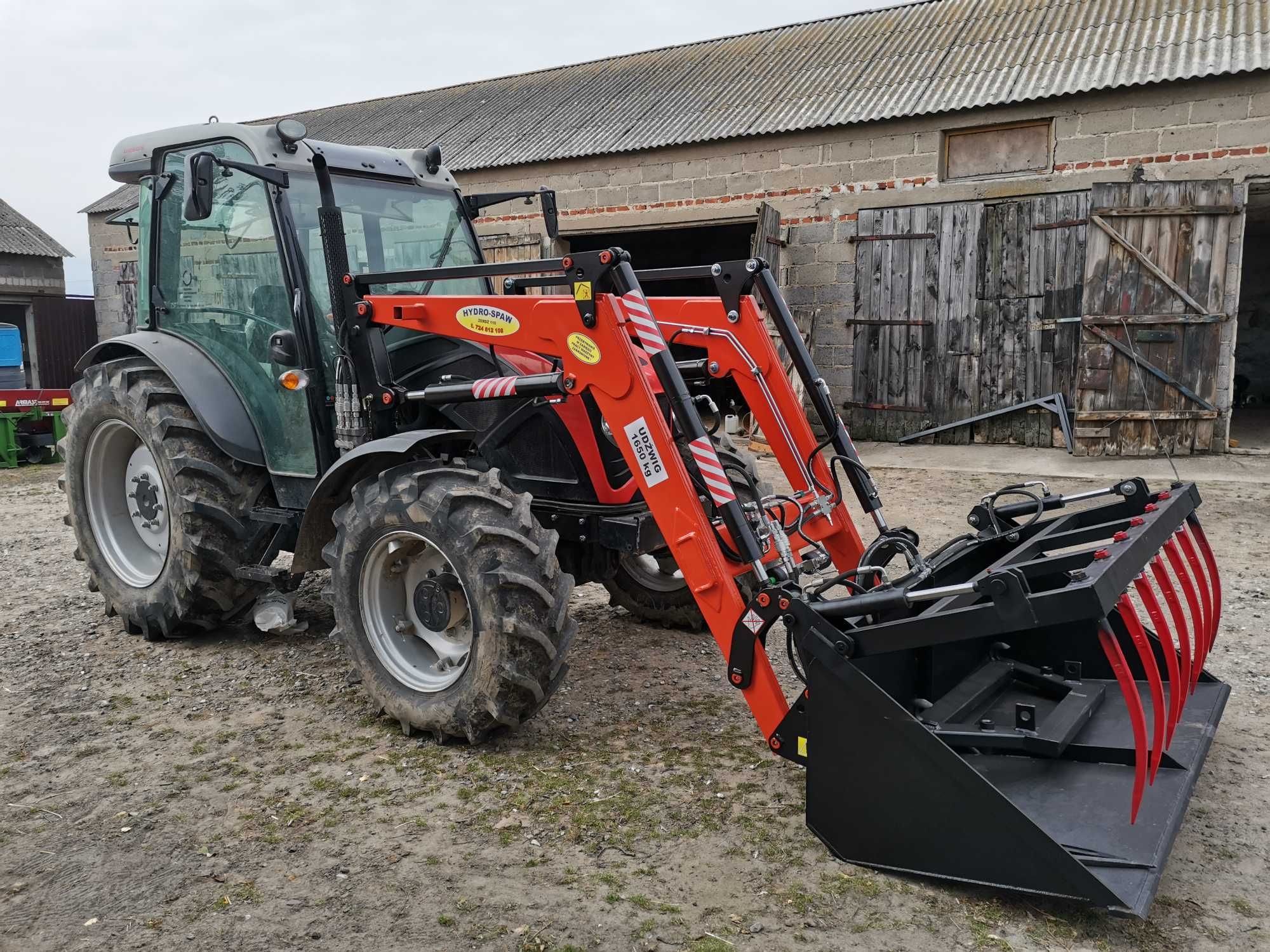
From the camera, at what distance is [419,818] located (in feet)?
10.5

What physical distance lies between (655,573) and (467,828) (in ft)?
6.88

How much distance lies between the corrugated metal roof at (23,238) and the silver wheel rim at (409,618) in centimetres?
2083

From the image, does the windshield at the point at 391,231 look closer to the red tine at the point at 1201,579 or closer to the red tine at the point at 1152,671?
the red tine at the point at 1152,671

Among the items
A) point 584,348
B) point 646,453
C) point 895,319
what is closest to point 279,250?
point 584,348

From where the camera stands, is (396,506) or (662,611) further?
(662,611)

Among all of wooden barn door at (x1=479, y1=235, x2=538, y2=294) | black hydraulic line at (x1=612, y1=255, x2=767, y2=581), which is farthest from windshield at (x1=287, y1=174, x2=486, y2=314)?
wooden barn door at (x1=479, y1=235, x2=538, y2=294)

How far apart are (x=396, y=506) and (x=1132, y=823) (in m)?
2.53

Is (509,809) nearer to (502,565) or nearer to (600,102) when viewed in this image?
(502,565)

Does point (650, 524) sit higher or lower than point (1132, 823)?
higher

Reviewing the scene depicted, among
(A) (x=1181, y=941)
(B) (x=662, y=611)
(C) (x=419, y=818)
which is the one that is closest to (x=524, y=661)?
(C) (x=419, y=818)

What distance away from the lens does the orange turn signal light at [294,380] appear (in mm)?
4270

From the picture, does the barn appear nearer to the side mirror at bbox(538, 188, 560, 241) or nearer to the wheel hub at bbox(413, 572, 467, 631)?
the side mirror at bbox(538, 188, 560, 241)

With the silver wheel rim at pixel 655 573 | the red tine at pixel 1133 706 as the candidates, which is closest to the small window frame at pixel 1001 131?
the silver wheel rim at pixel 655 573

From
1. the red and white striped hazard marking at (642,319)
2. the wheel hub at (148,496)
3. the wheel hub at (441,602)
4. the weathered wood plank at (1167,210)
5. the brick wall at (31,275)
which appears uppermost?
the brick wall at (31,275)
